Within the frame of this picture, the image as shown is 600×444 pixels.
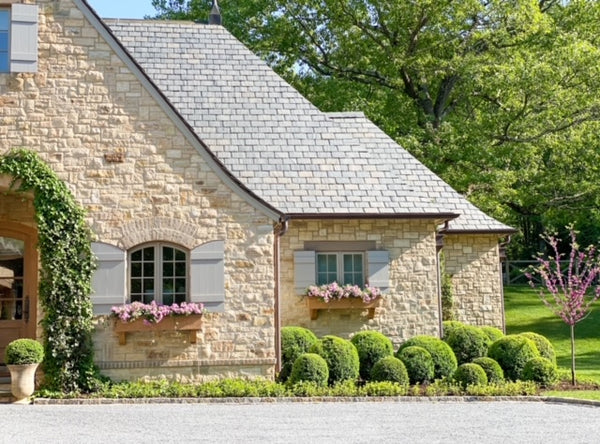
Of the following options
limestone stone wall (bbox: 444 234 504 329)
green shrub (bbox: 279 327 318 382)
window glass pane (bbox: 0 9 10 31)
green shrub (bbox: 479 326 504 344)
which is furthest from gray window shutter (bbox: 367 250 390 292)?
window glass pane (bbox: 0 9 10 31)

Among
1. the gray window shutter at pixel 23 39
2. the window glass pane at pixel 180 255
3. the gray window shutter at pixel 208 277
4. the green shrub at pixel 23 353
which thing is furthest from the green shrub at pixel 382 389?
the gray window shutter at pixel 23 39

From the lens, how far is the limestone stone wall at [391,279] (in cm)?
1508

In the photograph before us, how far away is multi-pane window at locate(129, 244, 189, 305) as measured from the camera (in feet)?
42.8

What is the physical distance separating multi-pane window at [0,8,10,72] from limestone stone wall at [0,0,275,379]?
9.6 inches

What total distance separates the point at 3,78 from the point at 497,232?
34.4 ft

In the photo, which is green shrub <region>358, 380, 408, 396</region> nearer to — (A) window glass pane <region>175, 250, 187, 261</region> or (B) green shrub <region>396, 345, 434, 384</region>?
(B) green shrub <region>396, 345, 434, 384</region>

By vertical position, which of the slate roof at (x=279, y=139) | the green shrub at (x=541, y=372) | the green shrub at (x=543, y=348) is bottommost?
the green shrub at (x=541, y=372)

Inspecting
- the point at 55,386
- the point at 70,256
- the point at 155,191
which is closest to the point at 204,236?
the point at 155,191

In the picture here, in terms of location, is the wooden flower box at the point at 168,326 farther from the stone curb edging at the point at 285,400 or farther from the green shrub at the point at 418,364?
the green shrub at the point at 418,364

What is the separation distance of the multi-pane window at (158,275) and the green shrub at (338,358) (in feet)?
7.83

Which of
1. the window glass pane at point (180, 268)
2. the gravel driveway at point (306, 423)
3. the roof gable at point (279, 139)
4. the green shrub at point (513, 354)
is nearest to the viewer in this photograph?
the gravel driveway at point (306, 423)

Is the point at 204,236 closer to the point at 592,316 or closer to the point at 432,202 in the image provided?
the point at 432,202

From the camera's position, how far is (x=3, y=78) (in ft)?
41.5

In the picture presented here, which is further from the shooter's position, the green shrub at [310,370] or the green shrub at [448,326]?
the green shrub at [448,326]
